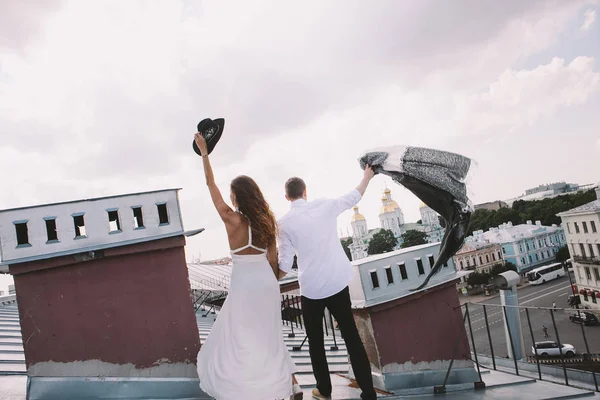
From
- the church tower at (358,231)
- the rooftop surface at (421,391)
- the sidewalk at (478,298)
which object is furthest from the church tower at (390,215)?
the rooftop surface at (421,391)

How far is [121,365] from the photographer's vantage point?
237 centimetres

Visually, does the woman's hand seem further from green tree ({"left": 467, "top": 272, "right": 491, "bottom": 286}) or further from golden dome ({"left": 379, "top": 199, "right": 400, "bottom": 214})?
golden dome ({"left": 379, "top": 199, "right": 400, "bottom": 214})

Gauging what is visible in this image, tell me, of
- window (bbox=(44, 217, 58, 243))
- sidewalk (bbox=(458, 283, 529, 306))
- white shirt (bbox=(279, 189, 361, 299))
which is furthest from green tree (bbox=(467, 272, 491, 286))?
window (bbox=(44, 217, 58, 243))

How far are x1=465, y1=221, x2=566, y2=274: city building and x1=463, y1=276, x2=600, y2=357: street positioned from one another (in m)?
7.28

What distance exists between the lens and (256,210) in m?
2.30

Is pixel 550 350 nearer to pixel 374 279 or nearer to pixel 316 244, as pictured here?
pixel 374 279

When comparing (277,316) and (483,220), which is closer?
(277,316)

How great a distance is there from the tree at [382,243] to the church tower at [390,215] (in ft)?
24.8

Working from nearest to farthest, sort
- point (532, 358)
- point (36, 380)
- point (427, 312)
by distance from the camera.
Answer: point (36, 380) → point (427, 312) → point (532, 358)

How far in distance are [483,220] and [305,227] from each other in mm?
72795

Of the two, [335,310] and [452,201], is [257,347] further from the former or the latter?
[452,201]

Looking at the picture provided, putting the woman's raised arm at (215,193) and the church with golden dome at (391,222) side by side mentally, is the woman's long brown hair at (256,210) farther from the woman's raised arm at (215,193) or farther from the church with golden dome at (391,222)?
the church with golden dome at (391,222)

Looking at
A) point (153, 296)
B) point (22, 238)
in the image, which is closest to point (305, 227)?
point (153, 296)

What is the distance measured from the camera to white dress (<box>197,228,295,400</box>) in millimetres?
2264
